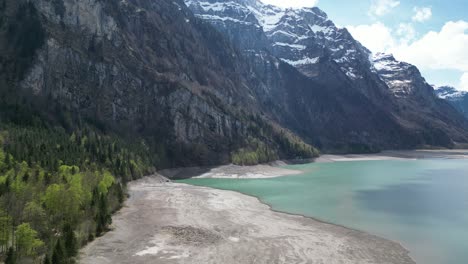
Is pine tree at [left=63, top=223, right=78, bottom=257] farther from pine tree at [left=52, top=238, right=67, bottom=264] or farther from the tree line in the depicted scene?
pine tree at [left=52, top=238, right=67, bottom=264]

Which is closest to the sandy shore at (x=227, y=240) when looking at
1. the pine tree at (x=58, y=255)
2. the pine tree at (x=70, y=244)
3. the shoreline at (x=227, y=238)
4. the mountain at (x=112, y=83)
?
the shoreline at (x=227, y=238)

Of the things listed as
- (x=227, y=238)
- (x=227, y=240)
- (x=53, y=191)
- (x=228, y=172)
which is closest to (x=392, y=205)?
(x=227, y=238)

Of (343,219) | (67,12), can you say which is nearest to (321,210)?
(343,219)

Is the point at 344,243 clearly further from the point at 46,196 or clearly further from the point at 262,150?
the point at 262,150

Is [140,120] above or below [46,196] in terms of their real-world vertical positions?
above

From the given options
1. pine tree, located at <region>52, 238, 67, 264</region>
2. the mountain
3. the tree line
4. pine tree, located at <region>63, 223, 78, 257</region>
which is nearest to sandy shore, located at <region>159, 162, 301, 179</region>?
the mountain

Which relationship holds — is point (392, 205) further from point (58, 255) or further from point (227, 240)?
point (58, 255)
